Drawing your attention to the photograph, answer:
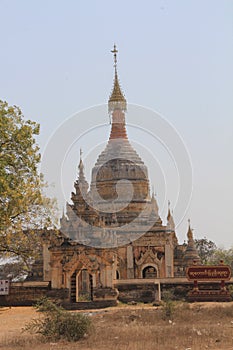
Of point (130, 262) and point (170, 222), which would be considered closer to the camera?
point (130, 262)

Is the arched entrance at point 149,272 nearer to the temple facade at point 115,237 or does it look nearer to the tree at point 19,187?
the temple facade at point 115,237

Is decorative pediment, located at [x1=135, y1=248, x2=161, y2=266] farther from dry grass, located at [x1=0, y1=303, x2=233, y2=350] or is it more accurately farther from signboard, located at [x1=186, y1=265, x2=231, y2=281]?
dry grass, located at [x1=0, y1=303, x2=233, y2=350]

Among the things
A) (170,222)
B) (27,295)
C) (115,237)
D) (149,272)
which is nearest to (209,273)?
(115,237)

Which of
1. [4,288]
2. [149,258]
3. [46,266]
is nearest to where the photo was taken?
[4,288]

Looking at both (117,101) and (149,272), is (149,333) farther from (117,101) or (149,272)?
(117,101)

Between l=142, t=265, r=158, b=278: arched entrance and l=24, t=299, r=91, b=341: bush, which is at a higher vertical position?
l=142, t=265, r=158, b=278: arched entrance

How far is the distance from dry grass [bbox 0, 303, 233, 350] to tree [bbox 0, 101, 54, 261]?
9.50 feet

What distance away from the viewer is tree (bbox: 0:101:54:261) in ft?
68.1

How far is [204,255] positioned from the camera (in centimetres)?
6656

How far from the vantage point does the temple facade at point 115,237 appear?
29984mm

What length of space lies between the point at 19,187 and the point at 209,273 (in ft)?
40.2

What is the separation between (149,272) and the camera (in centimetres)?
4341

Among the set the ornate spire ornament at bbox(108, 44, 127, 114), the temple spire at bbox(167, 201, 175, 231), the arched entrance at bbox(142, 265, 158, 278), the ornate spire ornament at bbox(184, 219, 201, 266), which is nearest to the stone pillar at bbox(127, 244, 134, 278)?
the arched entrance at bbox(142, 265, 158, 278)

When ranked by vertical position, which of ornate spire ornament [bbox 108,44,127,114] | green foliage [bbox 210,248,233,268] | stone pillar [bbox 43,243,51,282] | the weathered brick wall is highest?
ornate spire ornament [bbox 108,44,127,114]
